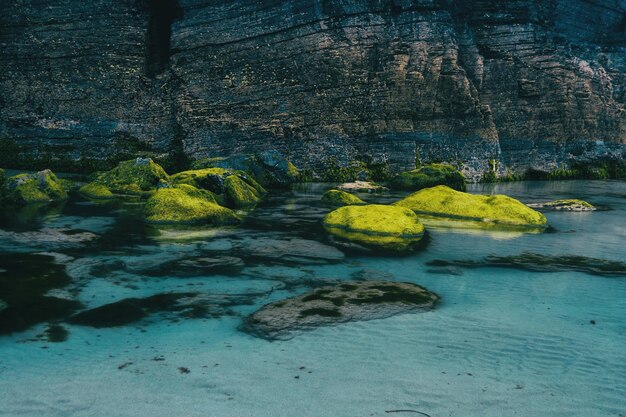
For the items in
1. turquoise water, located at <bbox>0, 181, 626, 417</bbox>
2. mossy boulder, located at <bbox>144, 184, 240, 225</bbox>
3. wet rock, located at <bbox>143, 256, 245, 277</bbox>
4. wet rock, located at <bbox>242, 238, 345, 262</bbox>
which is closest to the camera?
turquoise water, located at <bbox>0, 181, 626, 417</bbox>

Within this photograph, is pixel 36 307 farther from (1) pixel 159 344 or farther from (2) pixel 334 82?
(2) pixel 334 82

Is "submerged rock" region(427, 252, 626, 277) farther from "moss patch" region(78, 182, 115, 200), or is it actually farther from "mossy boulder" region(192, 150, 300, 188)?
"mossy boulder" region(192, 150, 300, 188)

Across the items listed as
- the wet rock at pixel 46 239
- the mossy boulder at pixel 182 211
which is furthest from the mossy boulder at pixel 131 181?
the wet rock at pixel 46 239

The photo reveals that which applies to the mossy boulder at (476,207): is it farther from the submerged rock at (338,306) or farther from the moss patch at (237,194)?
the submerged rock at (338,306)

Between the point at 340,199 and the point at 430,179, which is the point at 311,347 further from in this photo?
the point at 430,179

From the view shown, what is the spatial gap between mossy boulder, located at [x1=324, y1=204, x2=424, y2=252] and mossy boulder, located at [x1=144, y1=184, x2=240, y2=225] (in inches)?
112

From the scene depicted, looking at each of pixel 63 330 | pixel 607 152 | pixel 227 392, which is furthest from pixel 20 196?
pixel 607 152

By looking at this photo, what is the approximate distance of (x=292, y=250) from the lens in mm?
9922

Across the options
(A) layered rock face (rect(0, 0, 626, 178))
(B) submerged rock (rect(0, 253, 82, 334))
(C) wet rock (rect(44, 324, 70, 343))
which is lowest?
(C) wet rock (rect(44, 324, 70, 343))

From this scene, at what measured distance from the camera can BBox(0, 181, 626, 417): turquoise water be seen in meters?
4.12

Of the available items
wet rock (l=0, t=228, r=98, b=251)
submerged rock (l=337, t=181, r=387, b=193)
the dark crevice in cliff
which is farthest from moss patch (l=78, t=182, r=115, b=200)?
the dark crevice in cliff

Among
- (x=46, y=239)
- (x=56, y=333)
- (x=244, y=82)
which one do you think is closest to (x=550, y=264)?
(x=56, y=333)

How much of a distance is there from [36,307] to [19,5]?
98.7 feet

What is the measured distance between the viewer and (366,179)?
28094 millimetres
